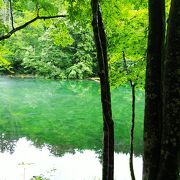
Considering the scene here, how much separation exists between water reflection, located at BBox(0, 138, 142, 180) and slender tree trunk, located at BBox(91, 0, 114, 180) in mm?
5862

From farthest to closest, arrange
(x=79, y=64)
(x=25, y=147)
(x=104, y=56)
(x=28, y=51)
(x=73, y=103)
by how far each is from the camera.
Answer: (x=28, y=51) < (x=79, y=64) < (x=73, y=103) < (x=25, y=147) < (x=104, y=56)

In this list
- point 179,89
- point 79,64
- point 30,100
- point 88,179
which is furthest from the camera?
point 79,64

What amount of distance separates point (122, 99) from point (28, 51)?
78.3 ft

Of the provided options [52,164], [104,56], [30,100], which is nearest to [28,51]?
[30,100]

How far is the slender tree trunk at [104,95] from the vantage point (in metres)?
4.58

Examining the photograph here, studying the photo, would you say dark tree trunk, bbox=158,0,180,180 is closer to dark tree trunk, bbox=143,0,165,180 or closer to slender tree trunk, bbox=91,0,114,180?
dark tree trunk, bbox=143,0,165,180

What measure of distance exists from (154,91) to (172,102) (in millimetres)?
367

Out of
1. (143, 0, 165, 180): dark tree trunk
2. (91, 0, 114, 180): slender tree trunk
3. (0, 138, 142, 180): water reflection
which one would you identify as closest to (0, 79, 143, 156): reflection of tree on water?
(0, 138, 142, 180): water reflection

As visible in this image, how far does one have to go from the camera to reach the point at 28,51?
49531mm

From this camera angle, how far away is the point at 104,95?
4.71m

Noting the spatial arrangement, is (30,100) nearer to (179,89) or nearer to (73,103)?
(73,103)

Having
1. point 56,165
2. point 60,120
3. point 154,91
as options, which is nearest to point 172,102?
point 154,91

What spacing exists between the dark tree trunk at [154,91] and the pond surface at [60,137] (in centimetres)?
744

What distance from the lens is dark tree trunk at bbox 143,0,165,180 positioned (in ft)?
11.9
